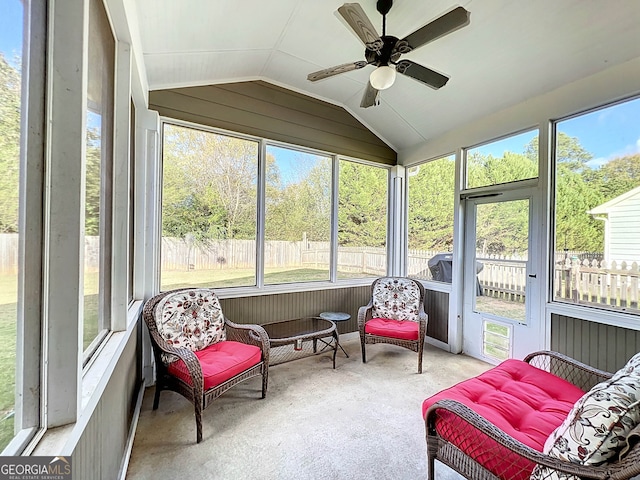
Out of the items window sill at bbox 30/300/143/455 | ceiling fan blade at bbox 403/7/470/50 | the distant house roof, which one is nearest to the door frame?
the distant house roof

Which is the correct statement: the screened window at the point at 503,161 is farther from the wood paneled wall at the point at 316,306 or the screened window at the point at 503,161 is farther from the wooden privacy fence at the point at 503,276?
the wood paneled wall at the point at 316,306

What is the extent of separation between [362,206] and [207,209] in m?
2.24

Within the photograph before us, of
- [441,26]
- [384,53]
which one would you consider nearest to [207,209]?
[384,53]

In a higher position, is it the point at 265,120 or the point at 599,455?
the point at 265,120

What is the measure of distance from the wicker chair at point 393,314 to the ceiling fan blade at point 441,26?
2.59 metres

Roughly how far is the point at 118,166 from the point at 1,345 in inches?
56.1

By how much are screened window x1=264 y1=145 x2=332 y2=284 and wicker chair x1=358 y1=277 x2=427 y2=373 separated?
80cm

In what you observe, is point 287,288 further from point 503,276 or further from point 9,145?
point 9,145

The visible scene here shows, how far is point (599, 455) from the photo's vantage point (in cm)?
109

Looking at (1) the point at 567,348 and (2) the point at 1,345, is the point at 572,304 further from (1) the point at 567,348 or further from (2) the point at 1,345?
(2) the point at 1,345

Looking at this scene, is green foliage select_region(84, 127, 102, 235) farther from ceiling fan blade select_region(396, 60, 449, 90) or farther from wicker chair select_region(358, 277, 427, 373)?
wicker chair select_region(358, 277, 427, 373)

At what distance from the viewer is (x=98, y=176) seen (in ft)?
5.11

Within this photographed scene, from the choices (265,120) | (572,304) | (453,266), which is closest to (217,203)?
(265,120)

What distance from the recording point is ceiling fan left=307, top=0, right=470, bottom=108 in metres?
1.79
